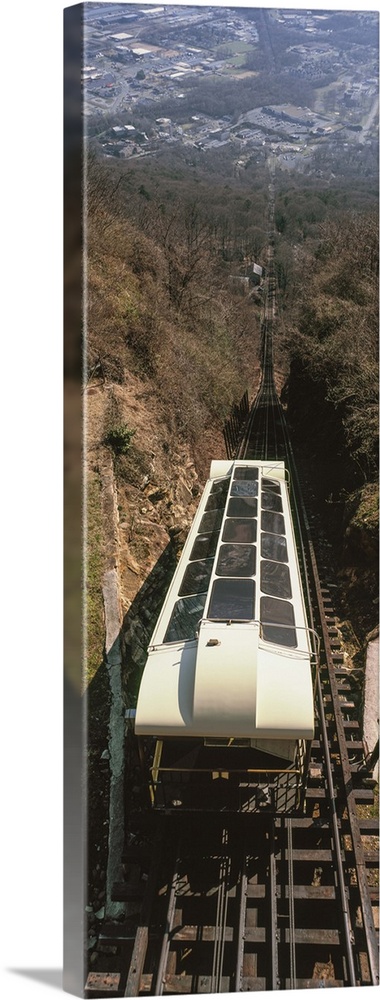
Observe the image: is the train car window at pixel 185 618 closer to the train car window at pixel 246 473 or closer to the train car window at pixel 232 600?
the train car window at pixel 232 600

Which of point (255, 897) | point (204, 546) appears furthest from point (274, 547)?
point (255, 897)

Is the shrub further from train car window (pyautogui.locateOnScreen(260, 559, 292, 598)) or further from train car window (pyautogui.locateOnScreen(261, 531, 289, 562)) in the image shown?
train car window (pyautogui.locateOnScreen(260, 559, 292, 598))

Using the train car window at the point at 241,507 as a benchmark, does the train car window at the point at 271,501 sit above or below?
below

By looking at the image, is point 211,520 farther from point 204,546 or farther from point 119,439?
point 119,439

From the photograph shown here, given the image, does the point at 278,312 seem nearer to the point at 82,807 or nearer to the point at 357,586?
the point at 357,586

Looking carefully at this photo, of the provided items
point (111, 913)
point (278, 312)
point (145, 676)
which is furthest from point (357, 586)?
point (278, 312)

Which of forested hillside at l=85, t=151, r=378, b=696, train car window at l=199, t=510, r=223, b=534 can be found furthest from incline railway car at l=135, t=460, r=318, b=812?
forested hillside at l=85, t=151, r=378, b=696

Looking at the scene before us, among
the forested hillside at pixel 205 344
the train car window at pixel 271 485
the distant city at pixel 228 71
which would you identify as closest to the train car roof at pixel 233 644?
the train car window at pixel 271 485
